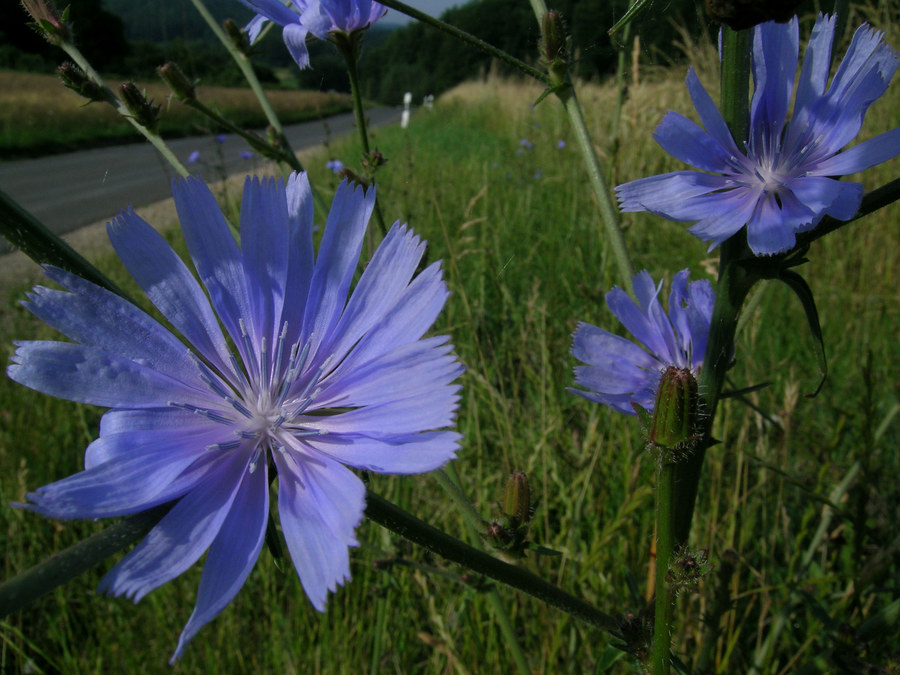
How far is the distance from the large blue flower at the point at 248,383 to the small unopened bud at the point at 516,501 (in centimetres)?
33

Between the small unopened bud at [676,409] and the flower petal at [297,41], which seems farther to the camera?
the flower petal at [297,41]

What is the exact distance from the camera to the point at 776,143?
1.06 metres

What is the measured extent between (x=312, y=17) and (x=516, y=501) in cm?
108

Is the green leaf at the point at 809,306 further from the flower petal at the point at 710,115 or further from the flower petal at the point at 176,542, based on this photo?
the flower petal at the point at 176,542

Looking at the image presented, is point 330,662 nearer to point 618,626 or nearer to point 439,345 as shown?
point 618,626

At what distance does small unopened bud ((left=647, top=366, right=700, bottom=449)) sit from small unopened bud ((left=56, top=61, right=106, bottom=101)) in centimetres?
128

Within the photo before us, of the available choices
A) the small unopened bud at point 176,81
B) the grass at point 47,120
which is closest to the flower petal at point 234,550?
the small unopened bud at point 176,81

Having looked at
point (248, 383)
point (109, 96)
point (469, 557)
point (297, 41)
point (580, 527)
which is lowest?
point (580, 527)

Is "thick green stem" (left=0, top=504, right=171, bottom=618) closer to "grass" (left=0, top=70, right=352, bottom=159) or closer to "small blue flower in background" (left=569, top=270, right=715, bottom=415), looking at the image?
"small blue flower in background" (left=569, top=270, right=715, bottom=415)

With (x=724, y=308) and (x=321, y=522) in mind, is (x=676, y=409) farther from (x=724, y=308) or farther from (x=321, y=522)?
(x=321, y=522)

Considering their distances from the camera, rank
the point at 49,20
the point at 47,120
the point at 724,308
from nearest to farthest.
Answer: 1. the point at 724,308
2. the point at 49,20
3. the point at 47,120

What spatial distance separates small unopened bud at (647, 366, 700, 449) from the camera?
77 cm

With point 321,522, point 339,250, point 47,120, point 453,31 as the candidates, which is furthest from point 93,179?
point 321,522

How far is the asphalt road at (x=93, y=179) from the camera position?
817 cm
